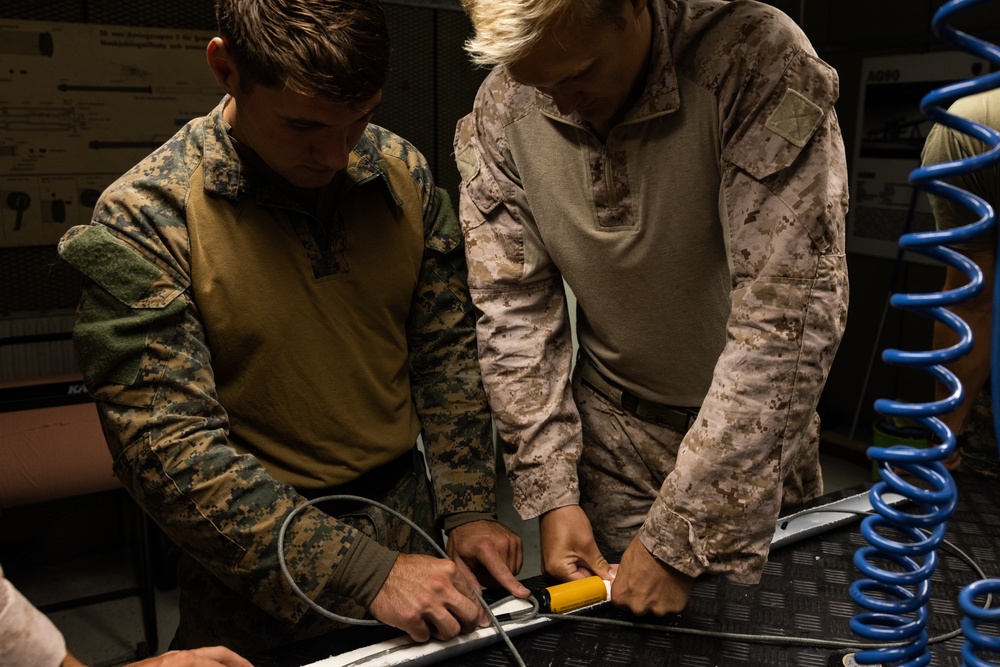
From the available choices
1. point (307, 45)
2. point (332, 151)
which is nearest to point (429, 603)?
point (332, 151)

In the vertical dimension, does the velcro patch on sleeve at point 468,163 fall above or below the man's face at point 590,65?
below

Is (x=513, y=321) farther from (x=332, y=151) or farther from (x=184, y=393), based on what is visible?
(x=184, y=393)

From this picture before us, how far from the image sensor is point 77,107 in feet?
9.53

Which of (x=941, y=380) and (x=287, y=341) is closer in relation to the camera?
(x=941, y=380)

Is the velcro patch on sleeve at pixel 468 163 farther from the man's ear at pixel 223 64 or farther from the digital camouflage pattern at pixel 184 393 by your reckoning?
the man's ear at pixel 223 64

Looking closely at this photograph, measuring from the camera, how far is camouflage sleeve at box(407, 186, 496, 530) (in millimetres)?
1448

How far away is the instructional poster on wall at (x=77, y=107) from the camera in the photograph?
2832mm

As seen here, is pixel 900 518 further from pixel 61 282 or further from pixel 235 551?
pixel 61 282

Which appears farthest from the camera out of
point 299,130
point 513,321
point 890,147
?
point 890,147

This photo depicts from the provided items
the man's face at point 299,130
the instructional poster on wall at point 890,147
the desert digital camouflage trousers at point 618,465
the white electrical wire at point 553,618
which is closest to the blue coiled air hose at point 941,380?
the white electrical wire at point 553,618

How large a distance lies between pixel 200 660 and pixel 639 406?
804 millimetres

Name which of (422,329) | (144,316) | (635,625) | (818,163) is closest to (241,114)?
(144,316)

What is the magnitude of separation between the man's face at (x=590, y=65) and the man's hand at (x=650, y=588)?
2.07ft

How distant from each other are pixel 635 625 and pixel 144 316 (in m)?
0.78
